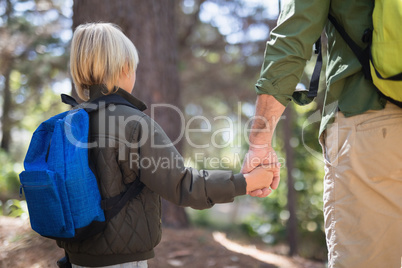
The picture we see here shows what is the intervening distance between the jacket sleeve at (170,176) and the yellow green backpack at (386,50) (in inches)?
32.5

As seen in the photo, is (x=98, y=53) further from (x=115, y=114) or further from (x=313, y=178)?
(x=313, y=178)

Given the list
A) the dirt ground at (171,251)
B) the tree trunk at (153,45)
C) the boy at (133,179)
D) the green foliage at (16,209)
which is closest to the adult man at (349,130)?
the boy at (133,179)

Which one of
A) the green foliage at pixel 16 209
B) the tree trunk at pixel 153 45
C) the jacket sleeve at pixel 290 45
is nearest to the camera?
the jacket sleeve at pixel 290 45

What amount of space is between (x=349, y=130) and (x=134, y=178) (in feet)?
3.53

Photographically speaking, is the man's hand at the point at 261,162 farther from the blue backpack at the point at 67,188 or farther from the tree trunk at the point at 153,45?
the tree trunk at the point at 153,45

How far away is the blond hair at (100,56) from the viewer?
195 centimetres

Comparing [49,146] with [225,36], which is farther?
[225,36]

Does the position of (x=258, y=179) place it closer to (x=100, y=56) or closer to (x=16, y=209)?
(x=100, y=56)

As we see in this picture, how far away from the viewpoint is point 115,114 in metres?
1.83

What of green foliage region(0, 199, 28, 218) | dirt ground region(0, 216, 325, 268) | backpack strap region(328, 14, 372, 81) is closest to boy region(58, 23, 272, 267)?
backpack strap region(328, 14, 372, 81)

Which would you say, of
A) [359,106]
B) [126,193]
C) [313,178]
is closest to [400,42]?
[359,106]

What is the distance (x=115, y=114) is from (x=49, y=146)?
366 mm

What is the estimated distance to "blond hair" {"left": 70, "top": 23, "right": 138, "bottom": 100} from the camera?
1.95 metres

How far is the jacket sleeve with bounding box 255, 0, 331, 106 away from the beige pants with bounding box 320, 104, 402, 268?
15.2 inches
